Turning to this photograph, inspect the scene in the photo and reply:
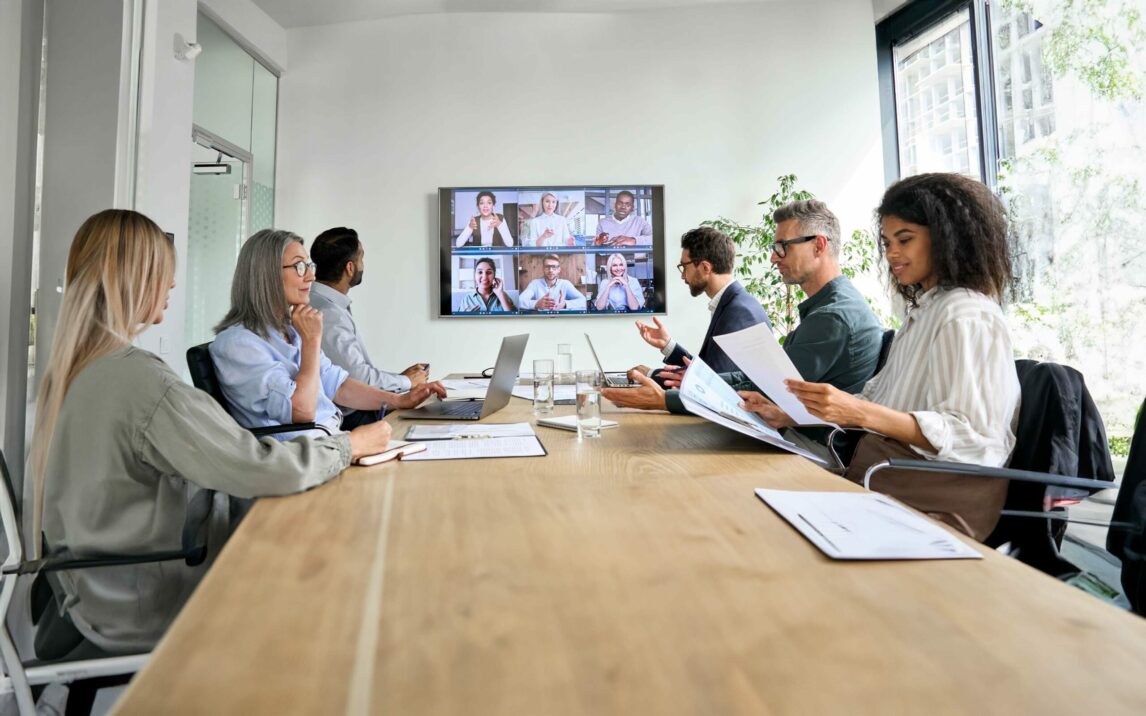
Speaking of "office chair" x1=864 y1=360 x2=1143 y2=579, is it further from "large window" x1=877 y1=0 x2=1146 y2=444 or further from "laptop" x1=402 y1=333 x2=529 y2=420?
"large window" x1=877 y1=0 x2=1146 y2=444

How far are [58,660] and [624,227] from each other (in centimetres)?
414

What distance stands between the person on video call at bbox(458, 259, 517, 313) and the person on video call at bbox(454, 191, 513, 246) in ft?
0.54

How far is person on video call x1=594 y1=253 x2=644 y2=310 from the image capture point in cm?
475

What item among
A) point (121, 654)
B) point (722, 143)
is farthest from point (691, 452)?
point (722, 143)

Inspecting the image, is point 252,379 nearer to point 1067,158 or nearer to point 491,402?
point 491,402

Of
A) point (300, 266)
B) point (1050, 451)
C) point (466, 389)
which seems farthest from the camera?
point (466, 389)

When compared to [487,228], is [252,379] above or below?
below

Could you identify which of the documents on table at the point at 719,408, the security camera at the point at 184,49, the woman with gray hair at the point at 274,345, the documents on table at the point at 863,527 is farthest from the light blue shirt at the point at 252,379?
the security camera at the point at 184,49

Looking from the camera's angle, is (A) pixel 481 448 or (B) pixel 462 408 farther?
(B) pixel 462 408

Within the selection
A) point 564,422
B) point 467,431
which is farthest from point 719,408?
point 467,431

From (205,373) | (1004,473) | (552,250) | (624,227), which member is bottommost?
(1004,473)

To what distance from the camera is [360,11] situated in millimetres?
4633

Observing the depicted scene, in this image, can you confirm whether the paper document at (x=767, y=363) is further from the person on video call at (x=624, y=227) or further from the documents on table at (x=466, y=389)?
the person on video call at (x=624, y=227)

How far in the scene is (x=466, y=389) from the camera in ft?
8.29
